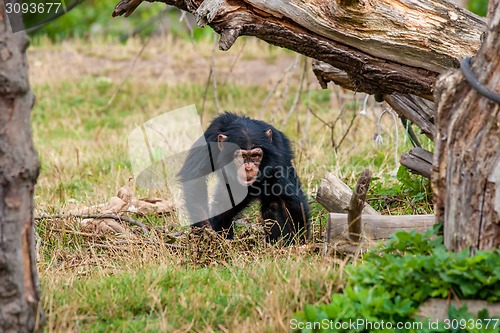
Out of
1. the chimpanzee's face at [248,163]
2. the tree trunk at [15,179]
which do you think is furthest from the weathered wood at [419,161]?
the tree trunk at [15,179]

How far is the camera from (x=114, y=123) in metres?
10.8

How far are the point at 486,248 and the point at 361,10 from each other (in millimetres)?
1878

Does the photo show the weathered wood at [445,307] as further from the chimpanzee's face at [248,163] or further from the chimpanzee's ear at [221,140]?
the chimpanzee's ear at [221,140]

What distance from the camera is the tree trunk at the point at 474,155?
11.2 feet

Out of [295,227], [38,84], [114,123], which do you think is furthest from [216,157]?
[38,84]

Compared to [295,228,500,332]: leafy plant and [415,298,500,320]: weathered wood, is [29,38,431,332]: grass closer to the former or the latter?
[295,228,500,332]: leafy plant

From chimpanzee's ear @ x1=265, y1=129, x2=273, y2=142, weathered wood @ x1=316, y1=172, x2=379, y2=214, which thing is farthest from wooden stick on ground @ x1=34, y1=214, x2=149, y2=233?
weathered wood @ x1=316, y1=172, x2=379, y2=214

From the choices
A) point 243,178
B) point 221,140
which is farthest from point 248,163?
point 221,140

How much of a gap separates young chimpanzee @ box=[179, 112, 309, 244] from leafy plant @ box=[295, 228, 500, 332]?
77.9 inches

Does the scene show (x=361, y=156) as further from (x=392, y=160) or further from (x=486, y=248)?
(x=486, y=248)

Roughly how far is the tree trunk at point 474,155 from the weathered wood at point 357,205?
53cm

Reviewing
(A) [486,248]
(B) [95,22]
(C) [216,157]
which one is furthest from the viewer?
(B) [95,22]

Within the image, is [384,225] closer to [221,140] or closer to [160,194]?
[221,140]

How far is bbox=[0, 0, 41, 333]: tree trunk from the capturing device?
314 cm
